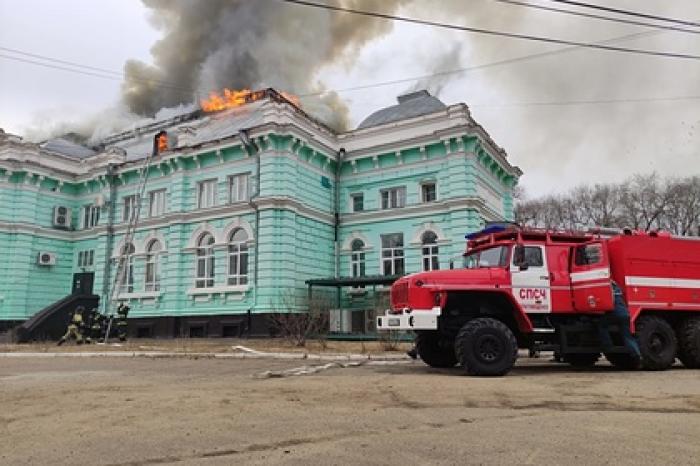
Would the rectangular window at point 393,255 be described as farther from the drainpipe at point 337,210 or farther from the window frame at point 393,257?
the drainpipe at point 337,210

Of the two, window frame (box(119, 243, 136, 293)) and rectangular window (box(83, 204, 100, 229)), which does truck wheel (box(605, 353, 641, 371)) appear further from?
rectangular window (box(83, 204, 100, 229))

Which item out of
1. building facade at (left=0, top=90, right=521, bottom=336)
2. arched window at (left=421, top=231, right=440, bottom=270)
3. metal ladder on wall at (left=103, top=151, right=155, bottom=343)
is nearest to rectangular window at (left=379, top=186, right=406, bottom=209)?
building facade at (left=0, top=90, right=521, bottom=336)

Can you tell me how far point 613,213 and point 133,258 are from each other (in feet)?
139

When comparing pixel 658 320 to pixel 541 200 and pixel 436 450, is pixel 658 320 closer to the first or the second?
pixel 436 450

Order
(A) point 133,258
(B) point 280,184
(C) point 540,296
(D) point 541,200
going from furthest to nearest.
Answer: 1. (D) point 541,200
2. (A) point 133,258
3. (B) point 280,184
4. (C) point 540,296

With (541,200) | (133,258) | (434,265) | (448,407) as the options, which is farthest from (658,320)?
(541,200)

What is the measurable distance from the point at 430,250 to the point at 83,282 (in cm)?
2119

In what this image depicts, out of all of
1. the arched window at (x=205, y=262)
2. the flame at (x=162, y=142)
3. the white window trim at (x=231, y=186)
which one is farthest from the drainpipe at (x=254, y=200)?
the flame at (x=162, y=142)

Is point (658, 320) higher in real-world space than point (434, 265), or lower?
lower

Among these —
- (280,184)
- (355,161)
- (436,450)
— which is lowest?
(436,450)

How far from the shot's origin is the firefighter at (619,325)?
11781 millimetres

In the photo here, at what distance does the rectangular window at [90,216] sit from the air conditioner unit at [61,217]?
1016mm

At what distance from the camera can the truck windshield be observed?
11867mm

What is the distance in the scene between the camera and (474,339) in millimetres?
10867
